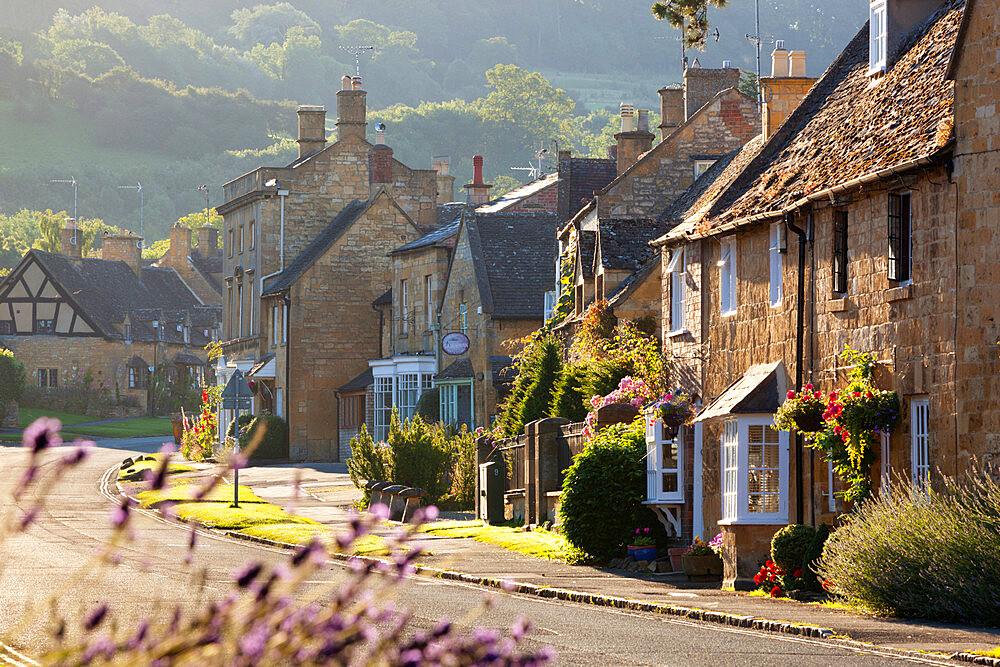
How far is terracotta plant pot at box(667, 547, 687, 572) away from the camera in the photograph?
21734mm

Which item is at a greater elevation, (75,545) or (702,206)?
(702,206)

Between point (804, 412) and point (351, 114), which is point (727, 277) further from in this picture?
point (351, 114)

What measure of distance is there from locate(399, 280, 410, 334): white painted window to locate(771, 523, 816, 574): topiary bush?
3053cm

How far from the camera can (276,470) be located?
47125 mm

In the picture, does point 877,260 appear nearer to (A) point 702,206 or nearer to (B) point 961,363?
(B) point 961,363

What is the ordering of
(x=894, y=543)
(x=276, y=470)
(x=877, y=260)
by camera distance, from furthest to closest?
(x=276, y=470), (x=877, y=260), (x=894, y=543)

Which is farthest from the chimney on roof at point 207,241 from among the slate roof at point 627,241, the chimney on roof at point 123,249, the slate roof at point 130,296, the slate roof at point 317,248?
the slate roof at point 627,241

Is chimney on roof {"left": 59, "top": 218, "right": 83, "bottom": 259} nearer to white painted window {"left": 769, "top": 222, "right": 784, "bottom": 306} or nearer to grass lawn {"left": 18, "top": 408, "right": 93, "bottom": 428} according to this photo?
grass lawn {"left": 18, "top": 408, "right": 93, "bottom": 428}

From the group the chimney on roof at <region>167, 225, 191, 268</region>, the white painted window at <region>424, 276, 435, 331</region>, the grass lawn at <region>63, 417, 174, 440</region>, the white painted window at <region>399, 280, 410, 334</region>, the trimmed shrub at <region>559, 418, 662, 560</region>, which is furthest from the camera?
the chimney on roof at <region>167, 225, 191, 268</region>

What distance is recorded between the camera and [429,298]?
46.1 metres

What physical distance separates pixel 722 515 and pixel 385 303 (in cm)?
3059

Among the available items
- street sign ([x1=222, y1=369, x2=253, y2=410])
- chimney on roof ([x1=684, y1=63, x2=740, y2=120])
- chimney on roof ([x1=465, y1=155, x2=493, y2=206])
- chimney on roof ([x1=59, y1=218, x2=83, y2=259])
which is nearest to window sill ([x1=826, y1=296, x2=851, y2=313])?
street sign ([x1=222, y1=369, x2=253, y2=410])

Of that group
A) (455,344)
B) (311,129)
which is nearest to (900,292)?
(455,344)

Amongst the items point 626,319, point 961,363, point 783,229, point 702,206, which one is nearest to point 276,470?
point 626,319
